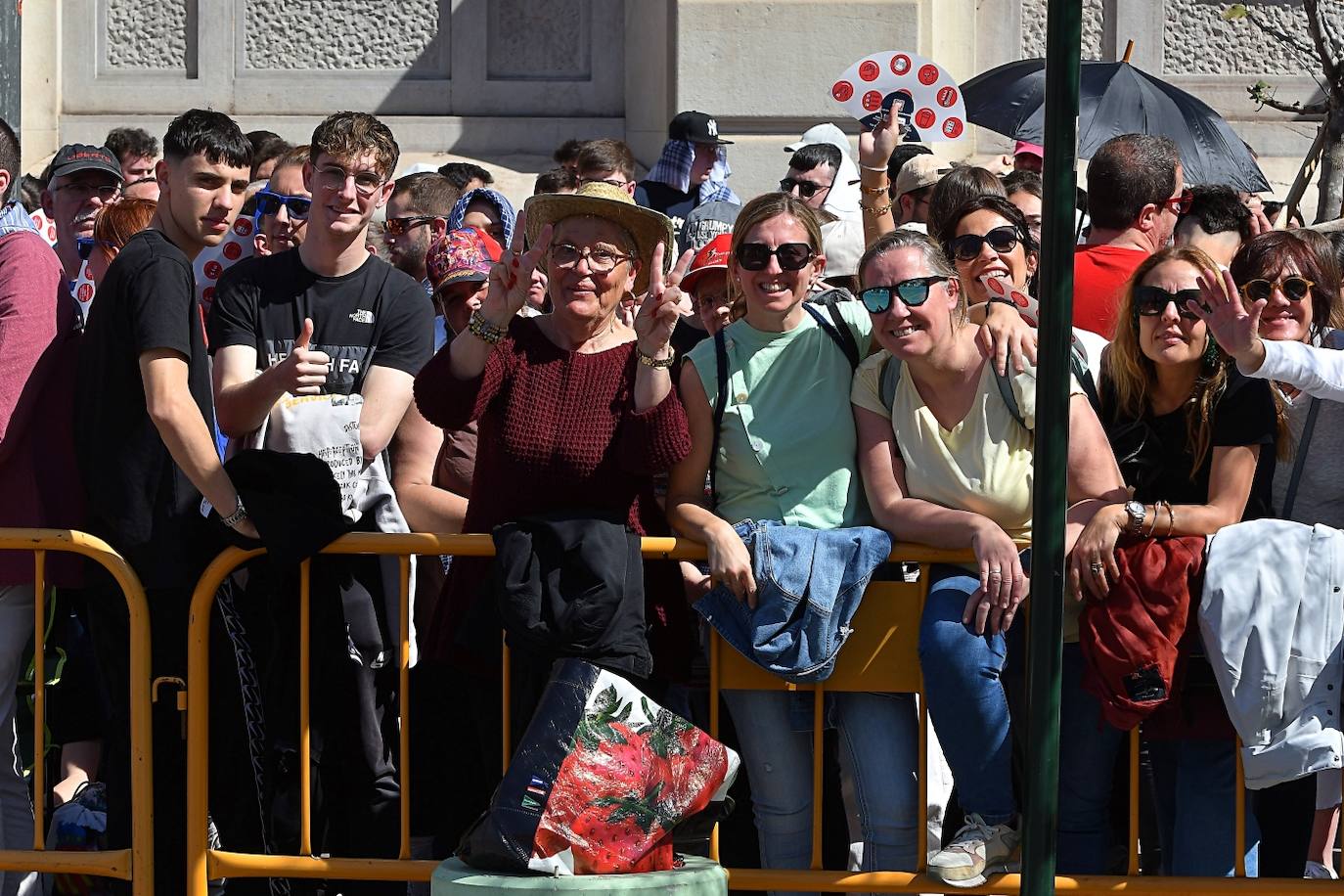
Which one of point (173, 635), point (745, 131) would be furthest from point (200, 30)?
point (173, 635)

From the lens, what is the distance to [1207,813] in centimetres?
477

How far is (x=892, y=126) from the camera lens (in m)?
6.73

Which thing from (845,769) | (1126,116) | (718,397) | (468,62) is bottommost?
(845,769)

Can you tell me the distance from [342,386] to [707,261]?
138cm

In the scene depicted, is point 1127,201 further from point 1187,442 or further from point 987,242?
point 1187,442

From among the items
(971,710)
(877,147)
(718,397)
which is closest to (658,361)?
(718,397)

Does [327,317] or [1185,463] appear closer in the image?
[1185,463]

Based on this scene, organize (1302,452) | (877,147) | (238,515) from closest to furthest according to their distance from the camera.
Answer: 1. (238,515)
2. (1302,452)
3. (877,147)

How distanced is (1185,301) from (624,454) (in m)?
1.42

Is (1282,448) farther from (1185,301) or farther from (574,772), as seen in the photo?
(574,772)

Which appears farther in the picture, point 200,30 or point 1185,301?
point 200,30

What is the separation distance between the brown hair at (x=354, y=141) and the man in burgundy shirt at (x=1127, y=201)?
7.01ft

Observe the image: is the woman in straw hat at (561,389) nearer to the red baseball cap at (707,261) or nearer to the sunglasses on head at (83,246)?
the red baseball cap at (707,261)

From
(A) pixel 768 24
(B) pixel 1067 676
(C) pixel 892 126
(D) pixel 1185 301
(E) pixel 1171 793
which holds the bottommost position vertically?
(E) pixel 1171 793
